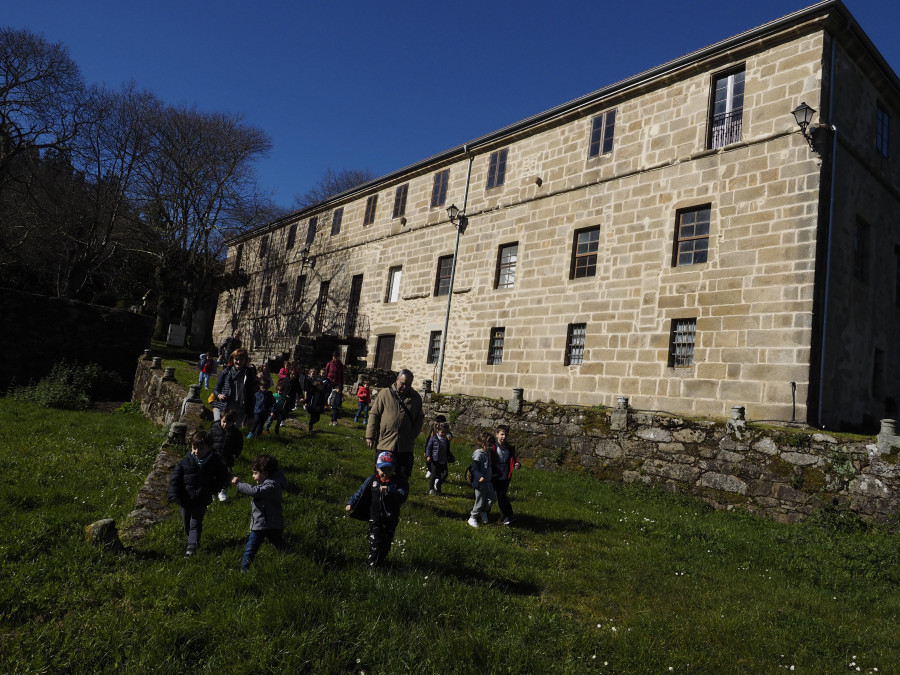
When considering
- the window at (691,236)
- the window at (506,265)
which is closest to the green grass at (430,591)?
the window at (691,236)

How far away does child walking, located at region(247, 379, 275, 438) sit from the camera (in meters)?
11.4

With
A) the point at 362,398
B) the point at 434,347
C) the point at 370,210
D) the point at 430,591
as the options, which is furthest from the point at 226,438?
the point at 370,210

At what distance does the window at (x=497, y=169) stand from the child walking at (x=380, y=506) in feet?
55.3

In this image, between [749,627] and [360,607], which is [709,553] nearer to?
[749,627]

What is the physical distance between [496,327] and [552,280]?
2630mm

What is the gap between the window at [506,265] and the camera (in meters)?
19.8

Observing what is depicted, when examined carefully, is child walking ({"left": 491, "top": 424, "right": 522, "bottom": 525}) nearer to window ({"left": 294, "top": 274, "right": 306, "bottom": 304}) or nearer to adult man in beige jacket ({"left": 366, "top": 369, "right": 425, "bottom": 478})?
adult man in beige jacket ({"left": 366, "top": 369, "right": 425, "bottom": 478})

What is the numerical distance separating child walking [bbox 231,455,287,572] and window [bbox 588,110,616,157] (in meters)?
15.4

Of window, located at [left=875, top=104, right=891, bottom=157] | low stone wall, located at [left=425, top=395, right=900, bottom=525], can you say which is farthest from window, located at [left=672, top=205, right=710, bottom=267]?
window, located at [left=875, top=104, right=891, bottom=157]

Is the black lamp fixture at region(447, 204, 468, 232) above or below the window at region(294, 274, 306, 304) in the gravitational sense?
above

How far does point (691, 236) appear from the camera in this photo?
49.8 ft

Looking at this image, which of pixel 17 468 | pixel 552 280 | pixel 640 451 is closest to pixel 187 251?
pixel 552 280

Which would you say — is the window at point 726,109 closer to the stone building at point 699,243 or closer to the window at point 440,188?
the stone building at point 699,243

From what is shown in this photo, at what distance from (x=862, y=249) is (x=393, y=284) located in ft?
54.3
